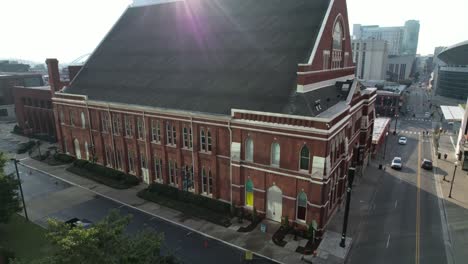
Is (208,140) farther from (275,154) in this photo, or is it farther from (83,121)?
(83,121)

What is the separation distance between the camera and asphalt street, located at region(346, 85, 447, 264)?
84.7 feet

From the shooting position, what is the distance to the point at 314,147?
26.1 metres

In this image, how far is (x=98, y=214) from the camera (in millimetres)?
32375

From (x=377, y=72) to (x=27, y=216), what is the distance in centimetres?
14683

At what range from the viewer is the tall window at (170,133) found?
115 ft

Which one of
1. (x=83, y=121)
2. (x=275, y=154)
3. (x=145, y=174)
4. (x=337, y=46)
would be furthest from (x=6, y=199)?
(x=337, y=46)

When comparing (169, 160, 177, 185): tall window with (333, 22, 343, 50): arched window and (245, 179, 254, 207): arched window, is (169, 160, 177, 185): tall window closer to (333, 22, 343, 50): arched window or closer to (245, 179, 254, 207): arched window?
(245, 179, 254, 207): arched window

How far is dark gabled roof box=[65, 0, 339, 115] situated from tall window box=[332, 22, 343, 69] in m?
4.12

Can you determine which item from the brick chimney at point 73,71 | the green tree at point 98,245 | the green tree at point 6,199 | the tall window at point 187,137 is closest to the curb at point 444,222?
the green tree at point 98,245

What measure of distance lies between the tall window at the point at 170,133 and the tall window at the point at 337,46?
2127 centimetres

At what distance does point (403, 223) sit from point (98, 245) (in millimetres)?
29389

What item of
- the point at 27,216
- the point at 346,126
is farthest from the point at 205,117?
the point at 27,216

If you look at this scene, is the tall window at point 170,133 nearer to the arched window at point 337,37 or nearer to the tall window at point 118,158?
the tall window at point 118,158

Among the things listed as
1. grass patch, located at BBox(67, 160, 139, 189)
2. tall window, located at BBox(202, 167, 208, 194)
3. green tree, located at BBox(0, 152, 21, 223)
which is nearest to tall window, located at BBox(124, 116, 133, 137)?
grass patch, located at BBox(67, 160, 139, 189)
